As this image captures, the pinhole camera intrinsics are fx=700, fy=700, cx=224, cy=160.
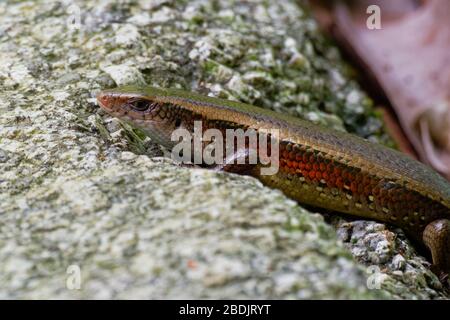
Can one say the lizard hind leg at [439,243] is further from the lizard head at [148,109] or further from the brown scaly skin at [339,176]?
the lizard head at [148,109]

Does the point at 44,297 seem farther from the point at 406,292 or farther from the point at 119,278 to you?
the point at 406,292

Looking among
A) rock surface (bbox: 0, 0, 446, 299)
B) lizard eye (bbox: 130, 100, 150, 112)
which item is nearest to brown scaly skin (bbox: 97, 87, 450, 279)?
lizard eye (bbox: 130, 100, 150, 112)

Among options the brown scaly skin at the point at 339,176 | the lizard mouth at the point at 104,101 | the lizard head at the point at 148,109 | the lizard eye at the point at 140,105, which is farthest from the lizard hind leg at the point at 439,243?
the lizard mouth at the point at 104,101

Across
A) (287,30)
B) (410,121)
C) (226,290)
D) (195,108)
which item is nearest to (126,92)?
(195,108)

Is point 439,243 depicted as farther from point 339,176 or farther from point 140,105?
point 140,105

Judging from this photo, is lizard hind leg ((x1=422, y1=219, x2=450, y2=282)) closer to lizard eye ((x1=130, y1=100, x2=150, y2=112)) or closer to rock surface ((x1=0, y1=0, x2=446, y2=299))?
rock surface ((x1=0, y1=0, x2=446, y2=299))

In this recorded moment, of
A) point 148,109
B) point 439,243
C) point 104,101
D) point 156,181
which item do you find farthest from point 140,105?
point 439,243
